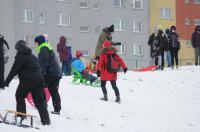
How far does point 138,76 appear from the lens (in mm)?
28672

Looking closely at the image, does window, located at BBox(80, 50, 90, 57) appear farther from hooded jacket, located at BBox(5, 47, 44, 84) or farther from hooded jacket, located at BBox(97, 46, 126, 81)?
hooded jacket, located at BBox(5, 47, 44, 84)

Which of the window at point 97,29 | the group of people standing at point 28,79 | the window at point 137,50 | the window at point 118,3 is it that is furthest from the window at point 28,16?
the group of people standing at point 28,79

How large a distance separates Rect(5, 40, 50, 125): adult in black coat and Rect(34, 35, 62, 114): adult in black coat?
1.30m

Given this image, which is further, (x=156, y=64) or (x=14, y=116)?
(x=156, y=64)

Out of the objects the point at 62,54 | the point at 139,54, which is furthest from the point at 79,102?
the point at 139,54

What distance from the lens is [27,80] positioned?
52.6ft

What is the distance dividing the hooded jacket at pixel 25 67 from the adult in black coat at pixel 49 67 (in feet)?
4.28

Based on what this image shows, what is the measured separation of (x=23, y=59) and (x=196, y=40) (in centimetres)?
1876

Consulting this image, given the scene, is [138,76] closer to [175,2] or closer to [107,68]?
[107,68]

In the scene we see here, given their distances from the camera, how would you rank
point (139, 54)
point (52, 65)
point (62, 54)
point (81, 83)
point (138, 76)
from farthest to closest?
point (139, 54)
point (62, 54)
point (138, 76)
point (81, 83)
point (52, 65)

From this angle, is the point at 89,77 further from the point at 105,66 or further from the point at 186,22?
the point at 186,22

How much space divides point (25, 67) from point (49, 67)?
164 centimetres

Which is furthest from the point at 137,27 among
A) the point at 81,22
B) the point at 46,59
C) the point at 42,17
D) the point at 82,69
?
the point at 46,59

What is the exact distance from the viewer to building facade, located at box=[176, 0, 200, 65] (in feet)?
218
